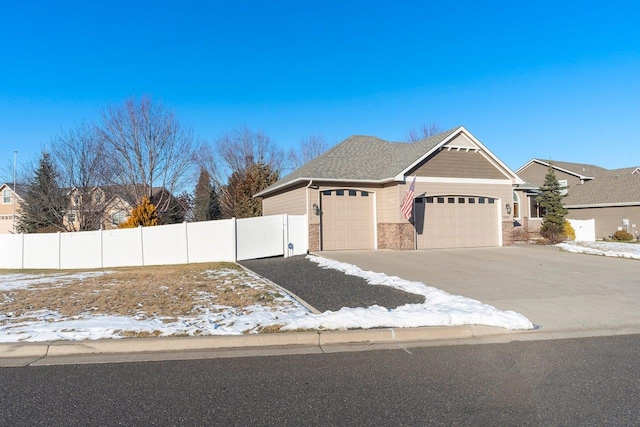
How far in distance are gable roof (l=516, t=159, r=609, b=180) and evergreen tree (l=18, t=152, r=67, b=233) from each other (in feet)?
123

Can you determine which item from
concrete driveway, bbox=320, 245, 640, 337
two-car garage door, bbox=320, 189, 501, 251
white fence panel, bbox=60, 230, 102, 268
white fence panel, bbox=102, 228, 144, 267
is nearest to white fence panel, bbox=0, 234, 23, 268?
white fence panel, bbox=60, 230, 102, 268

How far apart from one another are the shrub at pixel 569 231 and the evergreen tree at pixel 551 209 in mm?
399

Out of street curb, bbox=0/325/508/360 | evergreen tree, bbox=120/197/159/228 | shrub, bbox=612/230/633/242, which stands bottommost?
street curb, bbox=0/325/508/360


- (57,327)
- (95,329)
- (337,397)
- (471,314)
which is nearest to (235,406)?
(337,397)

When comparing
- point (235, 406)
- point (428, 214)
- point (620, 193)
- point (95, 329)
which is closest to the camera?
point (235, 406)

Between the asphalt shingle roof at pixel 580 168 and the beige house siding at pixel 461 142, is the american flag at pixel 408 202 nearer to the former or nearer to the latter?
the beige house siding at pixel 461 142

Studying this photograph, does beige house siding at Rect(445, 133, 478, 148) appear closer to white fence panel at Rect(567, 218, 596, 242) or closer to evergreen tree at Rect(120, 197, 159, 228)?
white fence panel at Rect(567, 218, 596, 242)

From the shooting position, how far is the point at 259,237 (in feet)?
54.8

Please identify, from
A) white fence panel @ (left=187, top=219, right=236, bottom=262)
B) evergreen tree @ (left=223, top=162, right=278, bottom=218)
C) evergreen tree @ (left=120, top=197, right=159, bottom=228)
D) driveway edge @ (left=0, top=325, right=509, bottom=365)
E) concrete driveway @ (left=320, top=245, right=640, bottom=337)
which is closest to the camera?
driveway edge @ (left=0, top=325, right=509, bottom=365)

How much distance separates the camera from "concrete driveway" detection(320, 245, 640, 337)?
7223mm

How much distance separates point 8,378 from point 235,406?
274cm

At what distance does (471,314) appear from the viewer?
→ 22.3ft

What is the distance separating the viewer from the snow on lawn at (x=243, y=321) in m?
5.97

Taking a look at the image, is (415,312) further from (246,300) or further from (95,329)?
Result: (95,329)
